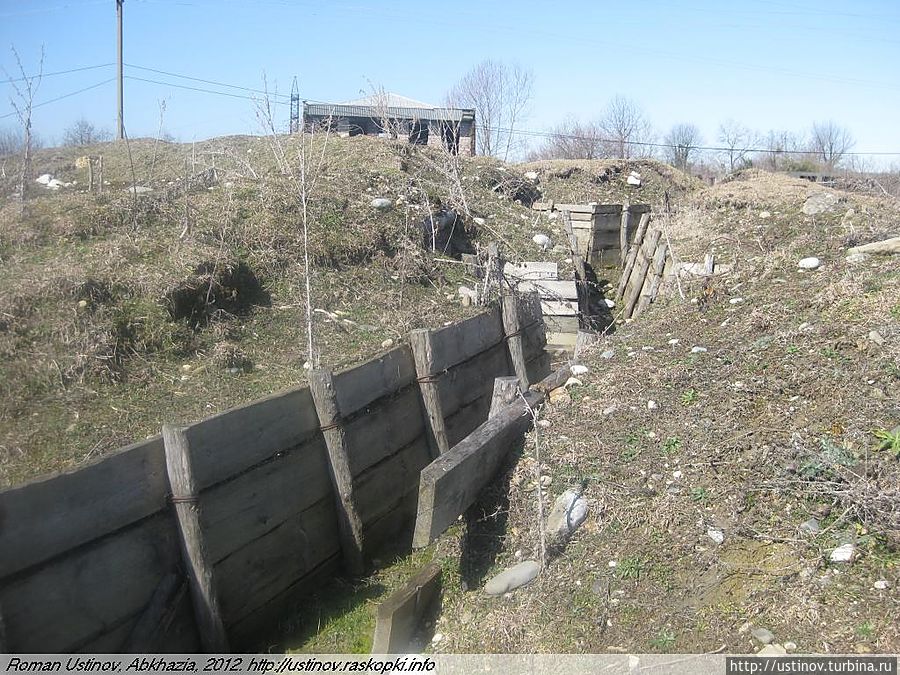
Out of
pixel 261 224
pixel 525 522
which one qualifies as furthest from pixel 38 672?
pixel 261 224

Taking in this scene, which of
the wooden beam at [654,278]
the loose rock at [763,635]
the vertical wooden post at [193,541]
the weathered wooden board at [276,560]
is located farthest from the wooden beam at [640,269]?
the vertical wooden post at [193,541]

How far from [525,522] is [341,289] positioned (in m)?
4.34

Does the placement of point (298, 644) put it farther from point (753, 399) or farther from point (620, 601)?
point (753, 399)

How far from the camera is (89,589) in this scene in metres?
3.75

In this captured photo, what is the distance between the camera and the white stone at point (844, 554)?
364cm

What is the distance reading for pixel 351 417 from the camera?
5578mm

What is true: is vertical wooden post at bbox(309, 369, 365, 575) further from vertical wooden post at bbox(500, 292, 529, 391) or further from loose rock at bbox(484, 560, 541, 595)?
vertical wooden post at bbox(500, 292, 529, 391)

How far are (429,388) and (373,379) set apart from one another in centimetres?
80

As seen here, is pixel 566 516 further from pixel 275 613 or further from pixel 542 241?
pixel 542 241

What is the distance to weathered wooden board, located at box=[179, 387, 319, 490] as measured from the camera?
4301mm

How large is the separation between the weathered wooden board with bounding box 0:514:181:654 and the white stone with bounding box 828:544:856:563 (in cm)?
374

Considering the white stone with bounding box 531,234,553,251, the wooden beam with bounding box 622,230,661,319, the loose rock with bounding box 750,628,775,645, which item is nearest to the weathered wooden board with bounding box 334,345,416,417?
the loose rock with bounding box 750,628,775,645

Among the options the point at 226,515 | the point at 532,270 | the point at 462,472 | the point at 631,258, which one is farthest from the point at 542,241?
the point at 226,515

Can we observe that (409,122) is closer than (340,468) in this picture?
No
